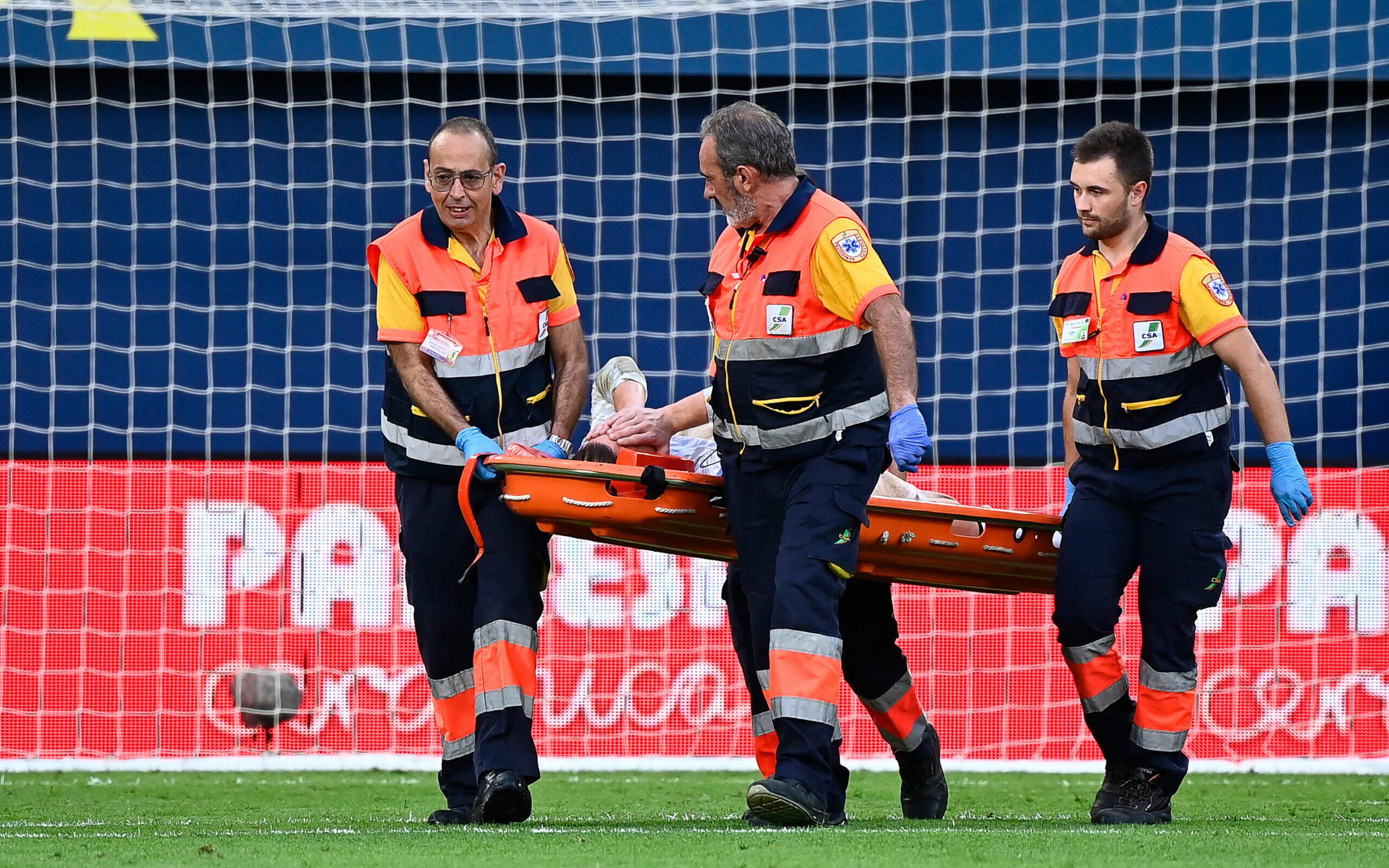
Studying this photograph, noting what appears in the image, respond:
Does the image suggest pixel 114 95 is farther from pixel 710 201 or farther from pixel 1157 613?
pixel 1157 613

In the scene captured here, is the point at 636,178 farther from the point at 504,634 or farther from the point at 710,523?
the point at 504,634

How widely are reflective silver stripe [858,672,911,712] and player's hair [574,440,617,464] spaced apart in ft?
3.15

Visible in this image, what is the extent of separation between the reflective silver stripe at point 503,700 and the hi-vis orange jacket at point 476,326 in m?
0.58

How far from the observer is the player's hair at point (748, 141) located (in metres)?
4.39

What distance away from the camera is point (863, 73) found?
8.92m

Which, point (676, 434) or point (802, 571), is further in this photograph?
point (676, 434)

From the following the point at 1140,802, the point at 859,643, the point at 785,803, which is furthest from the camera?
the point at 859,643

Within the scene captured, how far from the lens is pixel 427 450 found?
4.67m

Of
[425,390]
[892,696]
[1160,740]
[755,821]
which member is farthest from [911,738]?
[425,390]

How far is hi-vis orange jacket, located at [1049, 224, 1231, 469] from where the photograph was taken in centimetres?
454

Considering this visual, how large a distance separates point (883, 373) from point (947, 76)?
479 cm

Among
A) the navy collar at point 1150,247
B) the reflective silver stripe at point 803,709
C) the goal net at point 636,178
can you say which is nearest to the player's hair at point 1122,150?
the navy collar at point 1150,247

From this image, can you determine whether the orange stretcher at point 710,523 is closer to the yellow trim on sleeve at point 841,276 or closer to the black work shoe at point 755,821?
the yellow trim on sleeve at point 841,276

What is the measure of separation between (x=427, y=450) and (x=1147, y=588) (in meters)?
1.88
